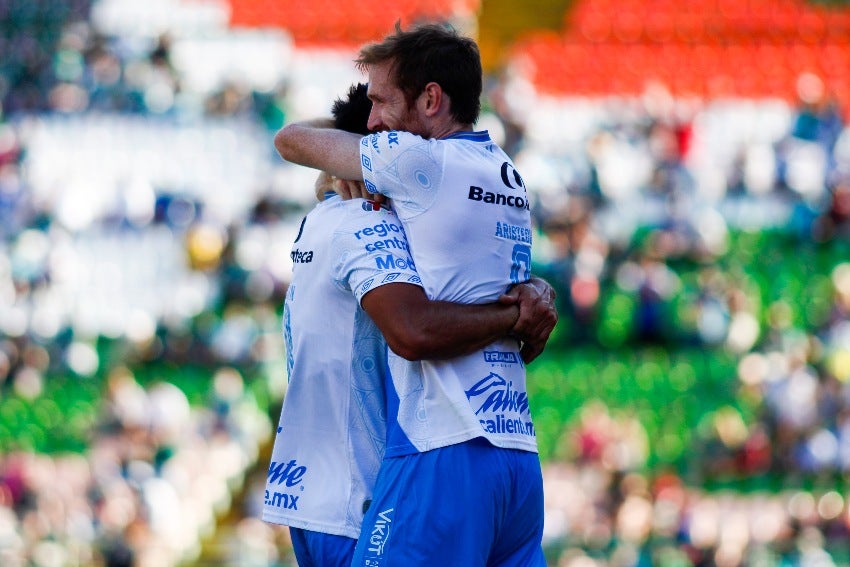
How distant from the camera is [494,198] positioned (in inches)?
134

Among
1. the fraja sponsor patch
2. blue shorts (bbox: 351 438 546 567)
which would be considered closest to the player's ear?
the fraja sponsor patch

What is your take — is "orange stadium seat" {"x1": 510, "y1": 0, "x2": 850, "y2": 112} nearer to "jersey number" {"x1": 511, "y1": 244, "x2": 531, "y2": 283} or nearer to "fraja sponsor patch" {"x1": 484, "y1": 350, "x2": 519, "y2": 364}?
"jersey number" {"x1": 511, "y1": 244, "x2": 531, "y2": 283}

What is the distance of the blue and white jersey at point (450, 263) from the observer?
3322 mm

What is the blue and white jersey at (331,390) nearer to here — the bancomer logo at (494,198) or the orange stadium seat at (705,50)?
the bancomer logo at (494,198)

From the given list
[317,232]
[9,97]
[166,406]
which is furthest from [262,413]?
[317,232]

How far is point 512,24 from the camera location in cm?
1797

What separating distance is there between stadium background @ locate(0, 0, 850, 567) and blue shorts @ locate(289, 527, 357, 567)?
6804 mm

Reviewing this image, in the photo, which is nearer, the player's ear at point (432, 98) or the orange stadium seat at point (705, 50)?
the player's ear at point (432, 98)

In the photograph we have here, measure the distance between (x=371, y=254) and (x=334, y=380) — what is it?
35cm

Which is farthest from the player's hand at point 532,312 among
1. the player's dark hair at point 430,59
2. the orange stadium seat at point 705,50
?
the orange stadium seat at point 705,50

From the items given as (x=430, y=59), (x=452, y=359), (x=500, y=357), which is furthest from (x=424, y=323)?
(x=430, y=59)

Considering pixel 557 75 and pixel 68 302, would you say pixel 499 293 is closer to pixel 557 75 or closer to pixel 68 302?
pixel 68 302

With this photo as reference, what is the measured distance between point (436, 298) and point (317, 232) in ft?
1.22

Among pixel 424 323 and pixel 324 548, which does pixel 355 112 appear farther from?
pixel 324 548
